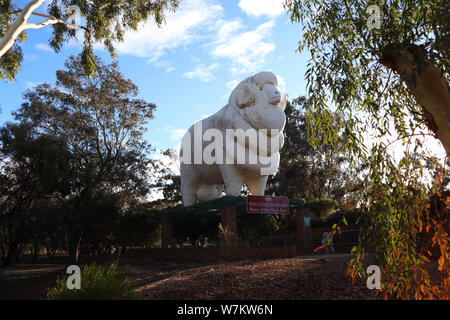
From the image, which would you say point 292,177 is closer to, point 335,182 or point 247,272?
point 335,182

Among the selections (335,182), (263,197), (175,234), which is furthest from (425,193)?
(335,182)

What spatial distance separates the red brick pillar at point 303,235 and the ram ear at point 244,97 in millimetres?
4809

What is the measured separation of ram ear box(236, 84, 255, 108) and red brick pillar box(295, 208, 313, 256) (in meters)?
4.81

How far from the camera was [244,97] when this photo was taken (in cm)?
1491

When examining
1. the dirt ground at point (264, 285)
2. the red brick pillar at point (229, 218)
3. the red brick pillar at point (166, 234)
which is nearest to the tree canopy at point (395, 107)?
the dirt ground at point (264, 285)

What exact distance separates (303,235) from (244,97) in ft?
19.3

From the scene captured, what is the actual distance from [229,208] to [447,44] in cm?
1065

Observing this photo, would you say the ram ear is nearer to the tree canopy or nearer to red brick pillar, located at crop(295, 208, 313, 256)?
red brick pillar, located at crop(295, 208, 313, 256)

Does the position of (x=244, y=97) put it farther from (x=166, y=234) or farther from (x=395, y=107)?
(x=395, y=107)

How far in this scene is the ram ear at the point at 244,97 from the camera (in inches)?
582

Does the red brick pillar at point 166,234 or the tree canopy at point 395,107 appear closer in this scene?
the tree canopy at point 395,107

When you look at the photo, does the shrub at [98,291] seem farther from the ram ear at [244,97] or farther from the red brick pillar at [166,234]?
the red brick pillar at [166,234]

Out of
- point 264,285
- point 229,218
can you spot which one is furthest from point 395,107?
point 229,218

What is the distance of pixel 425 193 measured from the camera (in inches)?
174
